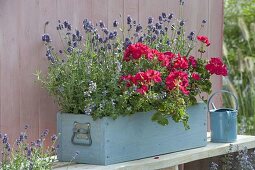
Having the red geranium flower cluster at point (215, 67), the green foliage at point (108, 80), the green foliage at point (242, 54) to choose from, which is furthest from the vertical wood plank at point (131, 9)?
the green foliage at point (242, 54)

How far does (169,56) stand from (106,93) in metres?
0.44

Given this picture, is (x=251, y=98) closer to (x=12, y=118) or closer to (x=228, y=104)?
(x=228, y=104)

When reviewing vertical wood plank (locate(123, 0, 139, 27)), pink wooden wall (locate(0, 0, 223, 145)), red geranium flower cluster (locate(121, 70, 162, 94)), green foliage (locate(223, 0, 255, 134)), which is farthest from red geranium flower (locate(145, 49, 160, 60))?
green foliage (locate(223, 0, 255, 134))

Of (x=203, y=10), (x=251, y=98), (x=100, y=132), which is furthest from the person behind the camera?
(x=251, y=98)

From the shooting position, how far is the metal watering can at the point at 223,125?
4.63m

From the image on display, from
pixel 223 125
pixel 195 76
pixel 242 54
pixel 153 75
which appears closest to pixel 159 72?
pixel 153 75

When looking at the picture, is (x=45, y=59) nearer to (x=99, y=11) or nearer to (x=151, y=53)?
(x=99, y=11)

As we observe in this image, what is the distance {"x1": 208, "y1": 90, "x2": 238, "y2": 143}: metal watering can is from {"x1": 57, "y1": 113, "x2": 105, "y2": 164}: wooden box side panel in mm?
1108

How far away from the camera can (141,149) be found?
403 centimetres

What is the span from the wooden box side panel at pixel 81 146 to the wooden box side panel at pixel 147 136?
4 centimetres

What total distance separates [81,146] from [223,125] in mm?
1158

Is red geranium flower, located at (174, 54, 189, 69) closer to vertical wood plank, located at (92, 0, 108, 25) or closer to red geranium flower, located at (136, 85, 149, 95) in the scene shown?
red geranium flower, located at (136, 85, 149, 95)

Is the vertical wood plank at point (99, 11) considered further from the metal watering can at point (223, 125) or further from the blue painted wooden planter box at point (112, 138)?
the metal watering can at point (223, 125)

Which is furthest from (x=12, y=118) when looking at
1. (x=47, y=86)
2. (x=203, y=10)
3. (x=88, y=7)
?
(x=203, y=10)
